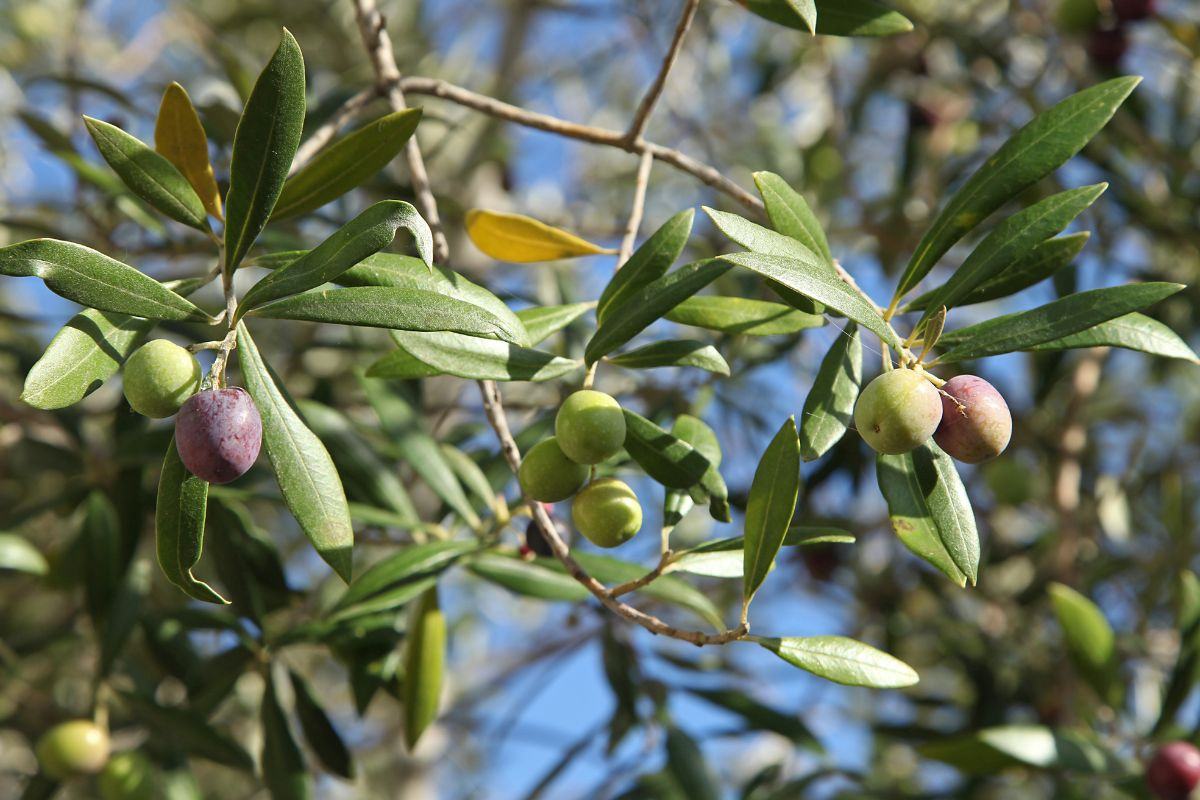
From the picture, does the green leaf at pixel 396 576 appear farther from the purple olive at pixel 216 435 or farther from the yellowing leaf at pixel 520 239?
the purple olive at pixel 216 435

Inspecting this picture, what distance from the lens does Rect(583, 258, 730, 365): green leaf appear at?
1.20 m

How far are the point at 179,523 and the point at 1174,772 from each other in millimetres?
1744

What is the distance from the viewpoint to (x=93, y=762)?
6.42 ft

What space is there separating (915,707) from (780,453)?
8.60 ft

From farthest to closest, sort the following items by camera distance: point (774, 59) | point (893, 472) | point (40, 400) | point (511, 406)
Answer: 1. point (774, 59)
2. point (511, 406)
3. point (893, 472)
4. point (40, 400)

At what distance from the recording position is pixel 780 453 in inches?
43.3

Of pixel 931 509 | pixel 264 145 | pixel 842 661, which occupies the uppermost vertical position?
pixel 264 145

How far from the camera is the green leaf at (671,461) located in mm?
1245

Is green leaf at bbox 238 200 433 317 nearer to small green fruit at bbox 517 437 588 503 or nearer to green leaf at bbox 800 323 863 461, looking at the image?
small green fruit at bbox 517 437 588 503

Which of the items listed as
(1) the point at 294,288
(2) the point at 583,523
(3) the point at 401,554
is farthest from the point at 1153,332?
(3) the point at 401,554

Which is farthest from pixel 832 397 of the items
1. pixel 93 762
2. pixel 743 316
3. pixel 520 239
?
pixel 93 762

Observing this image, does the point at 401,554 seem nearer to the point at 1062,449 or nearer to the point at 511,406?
the point at 511,406

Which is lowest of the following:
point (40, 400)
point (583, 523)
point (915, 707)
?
point (915, 707)

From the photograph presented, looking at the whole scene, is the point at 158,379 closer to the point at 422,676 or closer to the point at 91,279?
the point at 91,279
